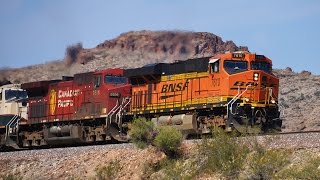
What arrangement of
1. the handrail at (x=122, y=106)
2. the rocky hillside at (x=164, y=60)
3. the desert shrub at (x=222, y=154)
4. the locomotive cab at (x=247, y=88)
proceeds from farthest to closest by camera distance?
1. the rocky hillside at (x=164, y=60)
2. the handrail at (x=122, y=106)
3. the locomotive cab at (x=247, y=88)
4. the desert shrub at (x=222, y=154)

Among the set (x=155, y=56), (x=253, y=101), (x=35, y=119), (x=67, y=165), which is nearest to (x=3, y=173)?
(x=67, y=165)

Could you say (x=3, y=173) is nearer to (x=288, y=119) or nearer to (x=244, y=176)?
(x=244, y=176)

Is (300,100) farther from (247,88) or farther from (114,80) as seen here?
(247,88)

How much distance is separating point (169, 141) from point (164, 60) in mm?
41488

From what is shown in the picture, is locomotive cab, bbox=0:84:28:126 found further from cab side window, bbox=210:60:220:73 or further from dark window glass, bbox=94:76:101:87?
cab side window, bbox=210:60:220:73

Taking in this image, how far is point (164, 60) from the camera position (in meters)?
58.9

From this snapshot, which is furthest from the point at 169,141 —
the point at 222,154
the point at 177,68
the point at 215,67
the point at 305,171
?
the point at 177,68

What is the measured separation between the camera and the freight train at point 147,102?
2020 centimetres

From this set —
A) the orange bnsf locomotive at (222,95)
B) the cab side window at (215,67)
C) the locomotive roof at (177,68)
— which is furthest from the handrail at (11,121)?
the cab side window at (215,67)

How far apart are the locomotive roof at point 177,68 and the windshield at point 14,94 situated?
7.85 m

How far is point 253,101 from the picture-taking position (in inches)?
792

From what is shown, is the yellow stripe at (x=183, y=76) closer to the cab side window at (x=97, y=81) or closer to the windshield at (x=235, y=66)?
the windshield at (x=235, y=66)

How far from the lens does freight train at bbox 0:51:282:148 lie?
2020 cm

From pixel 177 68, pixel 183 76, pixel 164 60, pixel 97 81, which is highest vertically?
pixel 164 60
